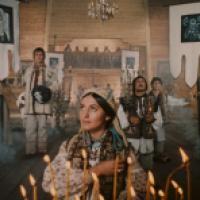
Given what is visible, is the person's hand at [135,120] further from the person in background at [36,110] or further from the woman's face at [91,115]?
the person in background at [36,110]

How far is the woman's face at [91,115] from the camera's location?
429 cm

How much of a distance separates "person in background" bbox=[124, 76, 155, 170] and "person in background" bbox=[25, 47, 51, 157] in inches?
38.8

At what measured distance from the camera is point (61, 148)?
4.44 meters

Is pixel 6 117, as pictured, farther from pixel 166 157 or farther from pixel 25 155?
pixel 166 157

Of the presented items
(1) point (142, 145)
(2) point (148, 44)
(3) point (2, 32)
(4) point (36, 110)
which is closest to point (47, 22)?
(3) point (2, 32)

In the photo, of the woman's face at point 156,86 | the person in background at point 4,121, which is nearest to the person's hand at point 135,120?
the woman's face at point 156,86

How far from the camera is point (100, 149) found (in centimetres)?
436

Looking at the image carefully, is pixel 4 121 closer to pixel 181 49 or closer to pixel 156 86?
pixel 156 86

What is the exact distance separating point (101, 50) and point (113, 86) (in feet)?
1.50

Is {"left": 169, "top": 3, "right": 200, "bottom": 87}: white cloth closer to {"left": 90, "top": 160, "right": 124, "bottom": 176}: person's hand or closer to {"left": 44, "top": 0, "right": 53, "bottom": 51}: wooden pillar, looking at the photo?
{"left": 90, "top": 160, "right": 124, "bottom": 176}: person's hand

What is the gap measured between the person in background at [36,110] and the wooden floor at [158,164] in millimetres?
92

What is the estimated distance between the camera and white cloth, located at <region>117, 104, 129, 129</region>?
4.53m

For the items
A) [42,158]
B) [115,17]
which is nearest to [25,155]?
[42,158]

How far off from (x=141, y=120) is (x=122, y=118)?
0.26 meters
